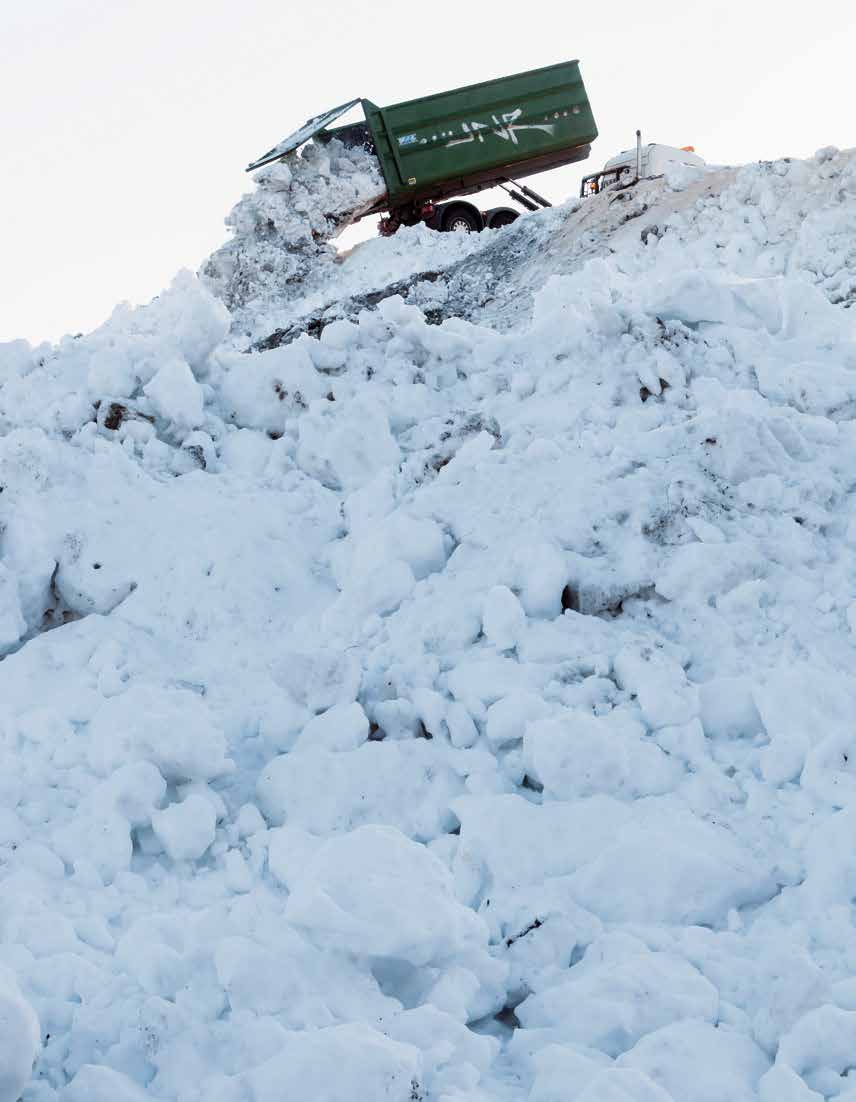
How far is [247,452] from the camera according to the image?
14.6 ft

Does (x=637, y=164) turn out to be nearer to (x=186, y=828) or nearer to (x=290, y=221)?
(x=290, y=221)

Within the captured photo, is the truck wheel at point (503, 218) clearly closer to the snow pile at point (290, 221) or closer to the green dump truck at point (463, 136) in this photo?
the green dump truck at point (463, 136)

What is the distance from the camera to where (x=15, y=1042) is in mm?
1871

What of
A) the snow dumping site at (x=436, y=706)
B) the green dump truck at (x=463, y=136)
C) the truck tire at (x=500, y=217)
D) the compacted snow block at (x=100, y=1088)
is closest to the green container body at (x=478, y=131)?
the green dump truck at (x=463, y=136)

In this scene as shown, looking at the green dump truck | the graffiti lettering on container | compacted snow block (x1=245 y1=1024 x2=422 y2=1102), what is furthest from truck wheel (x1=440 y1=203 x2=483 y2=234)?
compacted snow block (x1=245 y1=1024 x2=422 y2=1102)

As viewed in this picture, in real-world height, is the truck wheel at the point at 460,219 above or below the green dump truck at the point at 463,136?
below

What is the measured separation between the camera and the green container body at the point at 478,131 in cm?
1330

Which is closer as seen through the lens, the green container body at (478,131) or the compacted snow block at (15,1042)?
the compacted snow block at (15,1042)

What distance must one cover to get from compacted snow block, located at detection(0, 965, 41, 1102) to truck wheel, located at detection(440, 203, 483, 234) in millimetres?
12721

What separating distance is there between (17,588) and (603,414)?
2.20m

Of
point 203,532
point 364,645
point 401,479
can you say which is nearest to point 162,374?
point 203,532

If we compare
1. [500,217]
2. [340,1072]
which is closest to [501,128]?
[500,217]

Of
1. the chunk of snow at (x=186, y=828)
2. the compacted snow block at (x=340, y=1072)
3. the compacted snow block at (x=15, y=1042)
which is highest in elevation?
the compacted snow block at (x=15, y=1042)

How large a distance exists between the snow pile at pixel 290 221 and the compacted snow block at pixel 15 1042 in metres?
12.3
